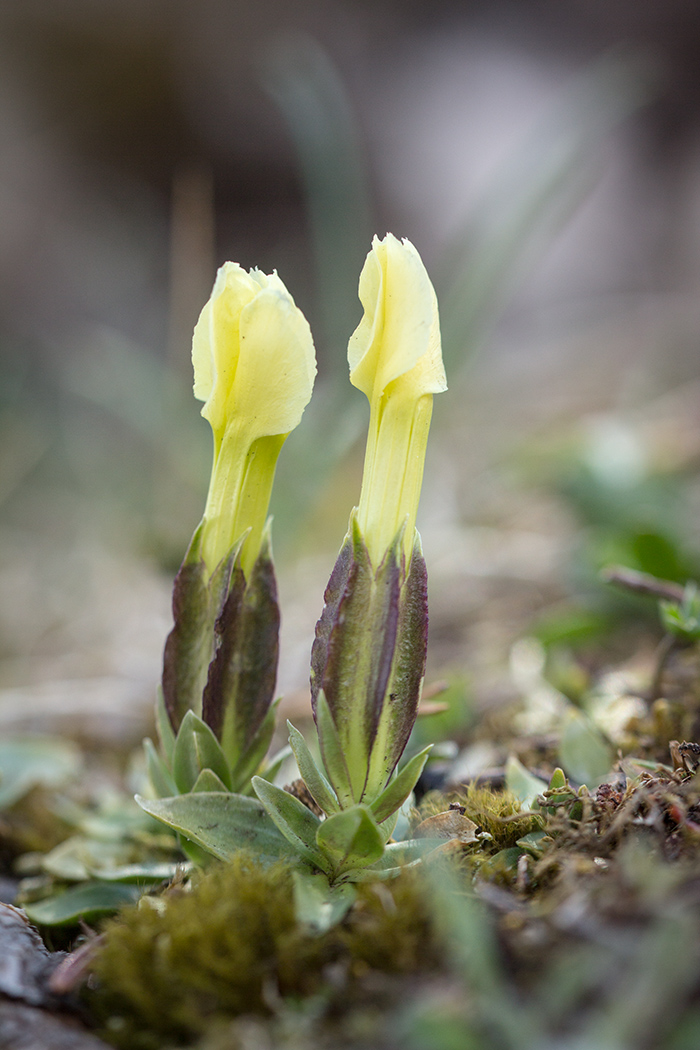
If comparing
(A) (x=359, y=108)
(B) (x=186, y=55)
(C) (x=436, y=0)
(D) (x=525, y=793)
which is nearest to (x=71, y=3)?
(B) (x=186, y=55)

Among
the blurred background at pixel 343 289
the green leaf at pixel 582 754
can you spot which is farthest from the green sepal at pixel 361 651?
the blurred background at pixel 343 289

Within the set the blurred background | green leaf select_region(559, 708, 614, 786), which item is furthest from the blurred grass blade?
green leaf select_region(559, 708, 614, 786)

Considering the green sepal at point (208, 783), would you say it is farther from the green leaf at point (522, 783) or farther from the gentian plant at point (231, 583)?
the green leaf at point (522, 783)

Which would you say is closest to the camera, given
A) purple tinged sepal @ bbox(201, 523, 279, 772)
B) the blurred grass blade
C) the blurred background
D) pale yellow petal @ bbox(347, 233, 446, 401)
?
pale yellow petal @ bbox(347, 233, 446, 401)

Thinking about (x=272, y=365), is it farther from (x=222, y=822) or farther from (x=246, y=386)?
(x=222, y=822)

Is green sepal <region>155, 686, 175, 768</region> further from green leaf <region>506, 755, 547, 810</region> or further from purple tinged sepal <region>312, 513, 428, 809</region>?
green leaf <region>506, 755, 547, 810</region>

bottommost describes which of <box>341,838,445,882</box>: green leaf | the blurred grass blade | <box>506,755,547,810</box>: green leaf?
<box>341,838,445,882</box>: green leaf

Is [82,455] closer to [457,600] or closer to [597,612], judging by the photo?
[457,600]
